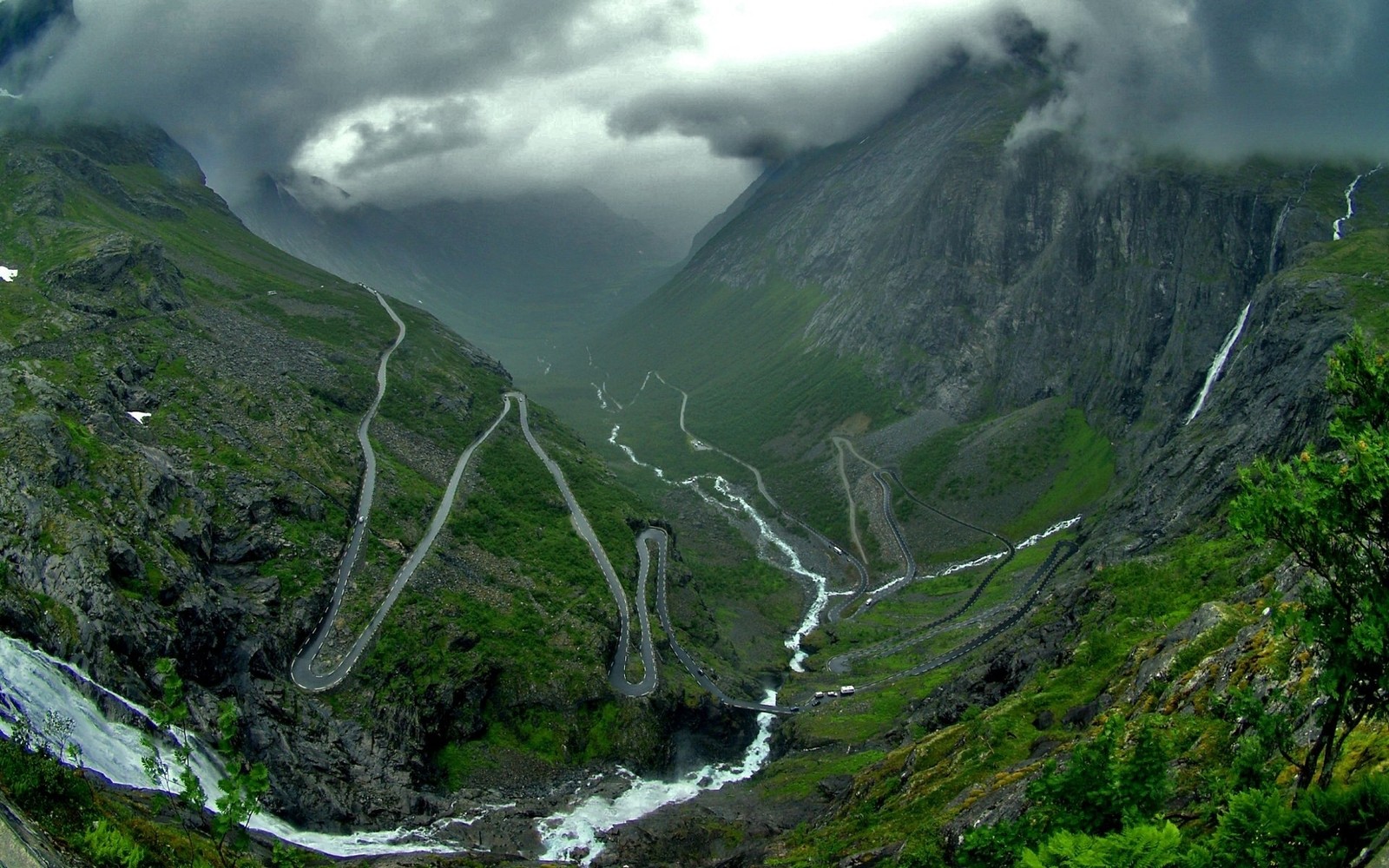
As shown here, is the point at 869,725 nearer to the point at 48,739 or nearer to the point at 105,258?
the point at 48,739

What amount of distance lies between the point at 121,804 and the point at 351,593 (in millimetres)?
49008

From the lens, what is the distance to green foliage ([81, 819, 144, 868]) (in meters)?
28.6

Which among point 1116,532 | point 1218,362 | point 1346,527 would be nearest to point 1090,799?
point 1346,527

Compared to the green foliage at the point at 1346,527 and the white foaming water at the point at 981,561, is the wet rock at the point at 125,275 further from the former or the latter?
the green foliage at the point at 1346,527

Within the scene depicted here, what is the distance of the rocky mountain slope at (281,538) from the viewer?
217 ft

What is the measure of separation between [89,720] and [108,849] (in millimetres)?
28009

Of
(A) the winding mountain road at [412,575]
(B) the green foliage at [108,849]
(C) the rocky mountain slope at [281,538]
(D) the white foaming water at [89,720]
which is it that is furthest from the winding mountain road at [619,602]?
(B) the green foliage at [108,849]

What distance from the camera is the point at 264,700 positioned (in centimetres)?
7219

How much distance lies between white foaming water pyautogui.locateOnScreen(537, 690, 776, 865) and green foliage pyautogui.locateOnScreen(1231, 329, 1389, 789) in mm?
60130

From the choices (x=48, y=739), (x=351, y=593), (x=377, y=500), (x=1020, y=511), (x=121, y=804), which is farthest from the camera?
(x=1020, y=511)

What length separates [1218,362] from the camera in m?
158

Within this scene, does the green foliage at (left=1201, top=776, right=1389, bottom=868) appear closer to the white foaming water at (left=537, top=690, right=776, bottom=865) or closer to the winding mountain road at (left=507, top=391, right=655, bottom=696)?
the white foaming water at (left=537, top=690, right=776, bottom=865)

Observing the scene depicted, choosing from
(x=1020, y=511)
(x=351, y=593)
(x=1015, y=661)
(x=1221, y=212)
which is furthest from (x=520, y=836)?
(x=1221, y=212)

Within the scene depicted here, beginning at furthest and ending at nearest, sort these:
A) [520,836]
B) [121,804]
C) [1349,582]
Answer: [520,836]
[121,804]
[1349,582]
